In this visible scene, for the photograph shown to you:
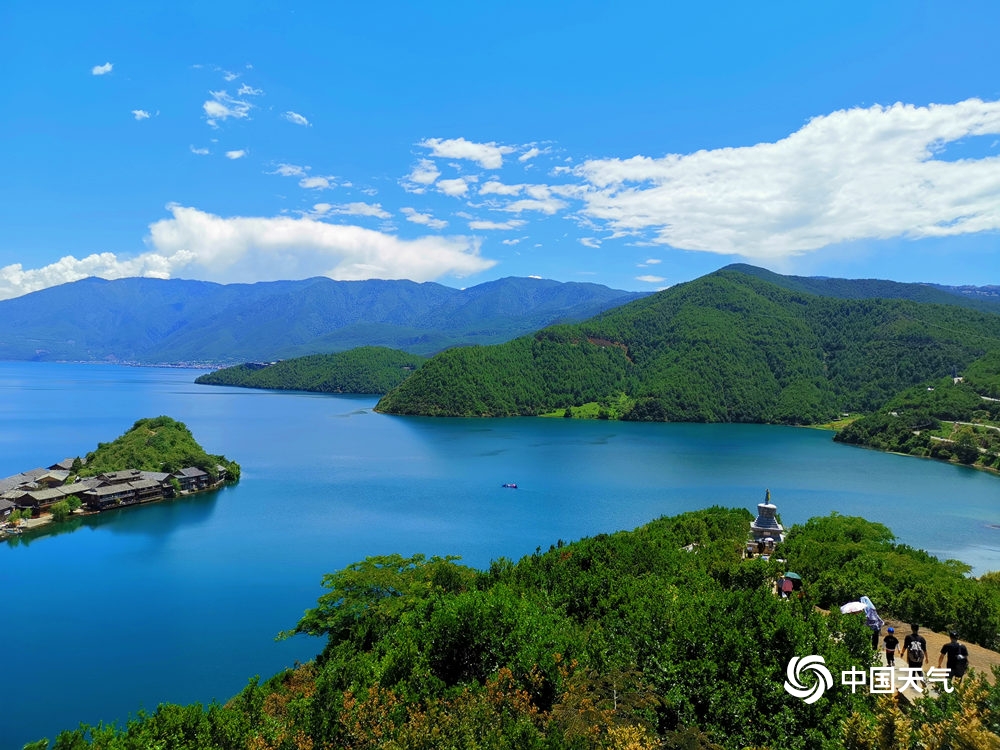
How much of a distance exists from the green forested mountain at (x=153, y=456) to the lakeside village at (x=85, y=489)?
1.05 m

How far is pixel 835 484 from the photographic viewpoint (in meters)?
66.3

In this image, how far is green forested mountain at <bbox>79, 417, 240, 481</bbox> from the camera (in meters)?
59.4

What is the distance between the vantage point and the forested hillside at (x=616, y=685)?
9.67 metres

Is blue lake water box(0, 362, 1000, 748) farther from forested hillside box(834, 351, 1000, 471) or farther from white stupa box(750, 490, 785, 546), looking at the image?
white stupa box(750, 490, 785, 546)

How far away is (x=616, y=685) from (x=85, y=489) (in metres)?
56.0

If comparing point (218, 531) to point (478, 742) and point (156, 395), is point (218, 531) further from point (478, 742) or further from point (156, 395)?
point (156, 395)

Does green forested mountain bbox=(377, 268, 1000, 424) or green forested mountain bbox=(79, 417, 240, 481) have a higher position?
green forested mountain bbox=(377, 268, 1000, 424)

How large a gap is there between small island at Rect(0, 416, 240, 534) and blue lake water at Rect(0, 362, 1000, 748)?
7.94 feet

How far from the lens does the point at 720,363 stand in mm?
151375

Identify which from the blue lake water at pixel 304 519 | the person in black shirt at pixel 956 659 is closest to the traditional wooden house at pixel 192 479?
the blue lake water at pixel 304 519

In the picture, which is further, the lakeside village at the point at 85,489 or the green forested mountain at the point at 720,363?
the green forested mountain at the point at 720,363

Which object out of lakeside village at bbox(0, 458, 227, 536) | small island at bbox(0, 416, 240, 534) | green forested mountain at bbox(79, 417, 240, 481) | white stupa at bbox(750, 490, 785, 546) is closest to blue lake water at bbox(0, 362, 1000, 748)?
lakeside village at bbox(0, 458, 227, 536)

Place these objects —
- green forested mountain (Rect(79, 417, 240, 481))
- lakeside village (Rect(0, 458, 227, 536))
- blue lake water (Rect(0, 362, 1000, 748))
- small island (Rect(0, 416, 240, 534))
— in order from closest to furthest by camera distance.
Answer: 1. blue lake water (Rect(0, 362, 1000, 748))
2. lakeside village (Rect(0, 458, 227, 536))
3. small island (Rect(0, 416, 240, 534))
4. green forested mountain (Rect(79, 417, 240, 481))

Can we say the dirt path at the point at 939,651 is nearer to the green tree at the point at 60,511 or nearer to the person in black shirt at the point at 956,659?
the person in black shirt at the point at 956,659
